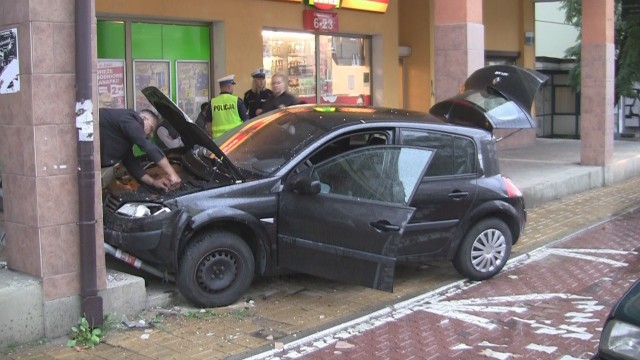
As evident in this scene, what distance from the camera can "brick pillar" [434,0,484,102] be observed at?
10.7 metres

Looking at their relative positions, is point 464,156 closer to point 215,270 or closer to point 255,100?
point 215,270

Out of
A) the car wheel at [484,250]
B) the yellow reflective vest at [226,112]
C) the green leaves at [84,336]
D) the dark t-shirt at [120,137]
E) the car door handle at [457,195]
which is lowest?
the green leaves at [84,336]

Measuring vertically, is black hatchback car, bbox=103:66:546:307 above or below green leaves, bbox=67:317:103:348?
above

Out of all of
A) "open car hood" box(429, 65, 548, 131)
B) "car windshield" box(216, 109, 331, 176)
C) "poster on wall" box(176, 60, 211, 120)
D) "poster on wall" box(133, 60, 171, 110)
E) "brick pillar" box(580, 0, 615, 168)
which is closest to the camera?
"car windshield" box(216, 109, 331, 176)

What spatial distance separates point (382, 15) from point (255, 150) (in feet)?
30.8

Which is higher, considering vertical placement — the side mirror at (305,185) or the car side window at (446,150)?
the car side window at (446,150)

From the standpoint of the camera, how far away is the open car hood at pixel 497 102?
25.7 ft

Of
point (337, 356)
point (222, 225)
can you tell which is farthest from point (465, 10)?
point (337, 356)

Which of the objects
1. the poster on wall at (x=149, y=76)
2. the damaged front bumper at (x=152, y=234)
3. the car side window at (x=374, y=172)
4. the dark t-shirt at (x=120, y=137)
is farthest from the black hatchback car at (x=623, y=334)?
the poster on wall at (x=149, y=76)

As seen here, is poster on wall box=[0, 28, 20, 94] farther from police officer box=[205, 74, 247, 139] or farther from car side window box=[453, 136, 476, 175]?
police officer box=[205, 74, 247, 139]

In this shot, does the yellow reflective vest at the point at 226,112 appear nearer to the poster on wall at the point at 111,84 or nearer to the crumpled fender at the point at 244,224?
the poster on wall at the point at 111,84

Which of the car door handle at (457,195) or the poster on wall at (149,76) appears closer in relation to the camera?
the car door handle at (457,195)

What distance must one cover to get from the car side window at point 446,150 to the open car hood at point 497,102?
0.44m

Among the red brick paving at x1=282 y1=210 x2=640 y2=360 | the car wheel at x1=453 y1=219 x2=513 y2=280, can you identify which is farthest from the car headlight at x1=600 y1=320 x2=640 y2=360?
the car wheel at x1=453 y1=219 x2=513 y2=280
